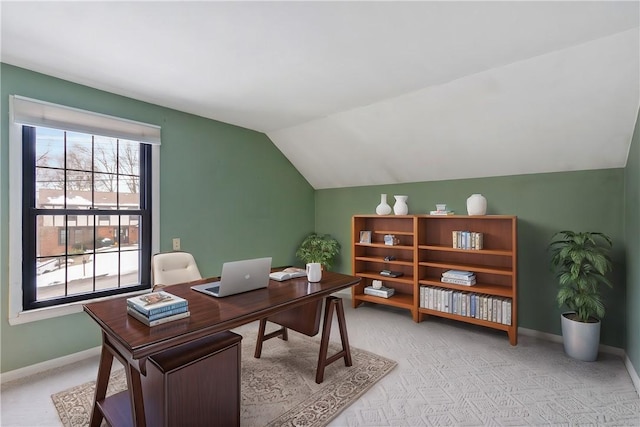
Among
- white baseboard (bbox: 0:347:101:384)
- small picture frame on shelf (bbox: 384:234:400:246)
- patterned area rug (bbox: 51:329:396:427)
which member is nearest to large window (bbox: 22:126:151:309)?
white baseboard (bbox: 0:347:101:384)

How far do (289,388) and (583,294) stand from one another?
2522 mm

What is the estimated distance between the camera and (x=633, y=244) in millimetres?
2404

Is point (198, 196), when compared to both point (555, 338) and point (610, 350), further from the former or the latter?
point (610, 350)

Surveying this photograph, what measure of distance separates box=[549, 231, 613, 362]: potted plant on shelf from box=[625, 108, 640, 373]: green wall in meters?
0.16

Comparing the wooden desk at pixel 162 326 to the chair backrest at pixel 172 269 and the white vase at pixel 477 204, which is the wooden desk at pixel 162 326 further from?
the white vase at pixel 477 204

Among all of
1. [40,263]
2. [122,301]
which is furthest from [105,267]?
[122,301]

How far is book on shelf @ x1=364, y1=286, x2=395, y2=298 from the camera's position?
4.01m

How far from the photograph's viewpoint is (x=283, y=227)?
4.55m

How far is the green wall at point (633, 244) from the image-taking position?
2.25 meters

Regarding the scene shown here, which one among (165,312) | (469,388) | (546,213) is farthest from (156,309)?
(546,213)

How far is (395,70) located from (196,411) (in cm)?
260

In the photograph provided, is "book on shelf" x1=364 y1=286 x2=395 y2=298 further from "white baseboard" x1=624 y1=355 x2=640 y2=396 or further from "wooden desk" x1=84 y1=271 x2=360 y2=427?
"white baseboard" x1=624 y1=355 x2=640 y2=396

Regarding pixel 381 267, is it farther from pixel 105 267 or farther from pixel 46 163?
pixel 46 163

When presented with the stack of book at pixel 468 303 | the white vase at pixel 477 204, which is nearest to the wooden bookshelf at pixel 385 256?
the stack of book at pixel 468 303
